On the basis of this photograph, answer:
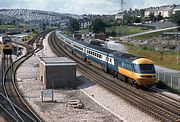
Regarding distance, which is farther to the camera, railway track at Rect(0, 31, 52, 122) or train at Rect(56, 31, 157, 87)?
train at Rect(56, 31, 157, 87)

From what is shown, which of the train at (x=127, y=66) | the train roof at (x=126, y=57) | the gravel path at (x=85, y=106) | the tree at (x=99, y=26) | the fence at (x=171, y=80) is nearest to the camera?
the gravel path at (x=85, y=106)

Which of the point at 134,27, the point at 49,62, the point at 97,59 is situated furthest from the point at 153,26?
the point at 49,62

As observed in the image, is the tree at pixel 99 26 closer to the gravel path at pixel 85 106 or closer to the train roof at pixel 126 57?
the train roof at pixel 126 57

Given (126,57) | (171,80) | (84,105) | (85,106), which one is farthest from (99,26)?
(85,106)

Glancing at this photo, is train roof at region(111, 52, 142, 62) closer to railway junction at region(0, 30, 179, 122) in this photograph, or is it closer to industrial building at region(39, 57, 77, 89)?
railway junction at region(0, 30, 179, 122)

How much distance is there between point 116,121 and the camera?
24516mm

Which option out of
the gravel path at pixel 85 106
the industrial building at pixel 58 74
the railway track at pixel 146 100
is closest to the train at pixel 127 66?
the railway track at pixel 146 100

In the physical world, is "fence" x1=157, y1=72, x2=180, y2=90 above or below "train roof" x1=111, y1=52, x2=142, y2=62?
below

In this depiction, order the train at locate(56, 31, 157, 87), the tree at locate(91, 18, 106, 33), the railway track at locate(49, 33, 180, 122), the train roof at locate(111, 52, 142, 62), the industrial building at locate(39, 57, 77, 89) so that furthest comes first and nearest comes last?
the tree at locate(91, 18, 106, 33) → the industrial building at locate(39, 57, 77, 89) → the train roof at locate(111, 52, 142, 62) → the train at locate(56, 31, 157, 87) → the railway track at locate(49, 33, 180, 122)

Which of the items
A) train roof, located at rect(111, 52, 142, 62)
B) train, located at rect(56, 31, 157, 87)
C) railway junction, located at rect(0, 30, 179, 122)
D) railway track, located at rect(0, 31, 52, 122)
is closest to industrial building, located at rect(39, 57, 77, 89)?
railway junction, located at rect(0, 30, 179, 122)

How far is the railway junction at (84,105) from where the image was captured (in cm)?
2573

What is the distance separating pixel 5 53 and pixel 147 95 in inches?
1783

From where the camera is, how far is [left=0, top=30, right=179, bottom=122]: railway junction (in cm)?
2573

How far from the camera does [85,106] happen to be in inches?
1148
